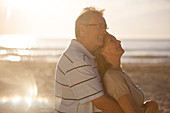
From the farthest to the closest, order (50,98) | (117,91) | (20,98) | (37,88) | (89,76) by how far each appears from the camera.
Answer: (37,88) → (50,98) → (20,98) → (117,91) → (89,76)

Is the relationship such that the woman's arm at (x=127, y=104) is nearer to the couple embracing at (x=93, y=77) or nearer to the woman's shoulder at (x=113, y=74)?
the couple embracing at (x=93, y=77)

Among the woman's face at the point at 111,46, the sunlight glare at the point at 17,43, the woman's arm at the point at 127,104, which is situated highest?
the woman's face at the point at 111,46

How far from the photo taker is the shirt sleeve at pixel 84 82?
2818 mm

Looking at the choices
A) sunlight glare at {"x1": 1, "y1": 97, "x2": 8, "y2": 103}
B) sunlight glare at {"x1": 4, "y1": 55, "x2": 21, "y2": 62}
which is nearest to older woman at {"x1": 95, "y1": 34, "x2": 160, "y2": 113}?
sunlight glare at {"x1": 1, "y1": 97, "x2": 8, "y2": 103}

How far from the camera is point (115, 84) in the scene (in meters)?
3.12

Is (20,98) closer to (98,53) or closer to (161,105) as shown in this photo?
(161,105)

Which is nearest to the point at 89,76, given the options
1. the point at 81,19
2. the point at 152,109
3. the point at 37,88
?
the point at 81,19

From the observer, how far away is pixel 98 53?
3410mm

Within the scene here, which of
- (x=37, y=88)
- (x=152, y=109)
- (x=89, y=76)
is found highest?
(x=89, y=76)

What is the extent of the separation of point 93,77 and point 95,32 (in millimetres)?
563

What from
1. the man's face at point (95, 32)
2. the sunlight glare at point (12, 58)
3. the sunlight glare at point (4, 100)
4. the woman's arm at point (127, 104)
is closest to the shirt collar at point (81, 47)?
the man's face at point (95, 32)

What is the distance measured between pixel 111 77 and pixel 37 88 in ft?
27.9

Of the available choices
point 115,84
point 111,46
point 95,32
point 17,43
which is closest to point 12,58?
point 111,46

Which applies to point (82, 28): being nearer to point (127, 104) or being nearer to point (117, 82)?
point (117, 82)
